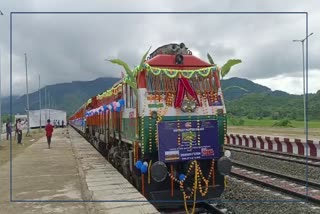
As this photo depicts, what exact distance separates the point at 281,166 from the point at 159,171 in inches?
331

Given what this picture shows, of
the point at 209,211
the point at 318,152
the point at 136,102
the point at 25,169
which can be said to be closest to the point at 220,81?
the point at 136,102

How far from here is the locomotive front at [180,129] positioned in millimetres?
8125

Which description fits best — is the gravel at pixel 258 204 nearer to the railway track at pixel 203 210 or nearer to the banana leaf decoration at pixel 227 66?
→ the railway track at pixel 203 210

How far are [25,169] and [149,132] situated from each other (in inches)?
304

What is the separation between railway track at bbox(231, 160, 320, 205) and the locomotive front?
6.92 feet

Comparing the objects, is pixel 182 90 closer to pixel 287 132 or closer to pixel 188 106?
pixel 188 106

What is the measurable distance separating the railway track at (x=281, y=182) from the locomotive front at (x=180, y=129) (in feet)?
6.92

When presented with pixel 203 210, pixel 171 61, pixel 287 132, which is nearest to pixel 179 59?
pixel 171 61

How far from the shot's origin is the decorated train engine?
320 inches

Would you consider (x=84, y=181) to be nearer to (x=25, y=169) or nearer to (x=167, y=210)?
(x=167, y=210)

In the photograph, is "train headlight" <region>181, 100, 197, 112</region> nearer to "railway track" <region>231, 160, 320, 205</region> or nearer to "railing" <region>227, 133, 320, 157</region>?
"railway track" <region>231, 160, 320, 205</region>

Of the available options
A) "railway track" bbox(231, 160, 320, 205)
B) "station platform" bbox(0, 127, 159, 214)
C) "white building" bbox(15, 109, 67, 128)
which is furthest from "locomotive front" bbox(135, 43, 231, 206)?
"white building" bbox(15, 109, 67, 128)

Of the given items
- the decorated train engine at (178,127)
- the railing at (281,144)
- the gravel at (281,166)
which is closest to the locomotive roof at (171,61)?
the decorated train engine at (178,127)

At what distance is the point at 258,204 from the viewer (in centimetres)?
895
